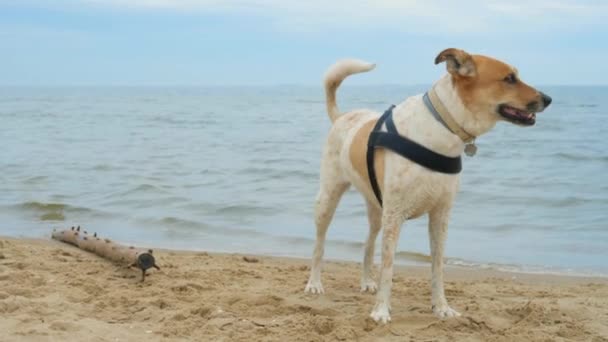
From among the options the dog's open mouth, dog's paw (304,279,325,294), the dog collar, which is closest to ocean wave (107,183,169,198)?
dog's paw (304,279,325,294)

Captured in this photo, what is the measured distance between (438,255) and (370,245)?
3.03 ft

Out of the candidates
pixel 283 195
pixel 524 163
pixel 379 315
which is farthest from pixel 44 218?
pixel 524 163

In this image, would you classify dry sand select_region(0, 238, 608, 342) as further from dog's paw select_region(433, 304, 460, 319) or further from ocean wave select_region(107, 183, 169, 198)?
ocean wave select_region(107, 183, 169, 198)

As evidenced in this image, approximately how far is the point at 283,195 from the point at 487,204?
10.8 ft

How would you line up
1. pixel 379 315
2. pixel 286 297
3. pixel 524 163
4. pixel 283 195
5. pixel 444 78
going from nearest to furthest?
1. pixel 444 78
2. pixel 379 315
3. pixel 286 297
4. pixel 283 195
5. pixel 524 163

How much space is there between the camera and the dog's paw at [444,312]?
5312 mm

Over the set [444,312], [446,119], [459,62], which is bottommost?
[444,312]

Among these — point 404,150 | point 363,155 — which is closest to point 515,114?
A: point 404,150

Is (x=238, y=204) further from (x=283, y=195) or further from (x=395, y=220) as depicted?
(x=395, y=220)

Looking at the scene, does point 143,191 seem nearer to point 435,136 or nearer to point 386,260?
point 386,260

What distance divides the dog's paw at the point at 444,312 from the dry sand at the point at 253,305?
8cm

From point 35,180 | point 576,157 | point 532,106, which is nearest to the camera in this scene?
point 532,106

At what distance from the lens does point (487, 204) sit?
1149 centimetres

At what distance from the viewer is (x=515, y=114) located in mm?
4594
